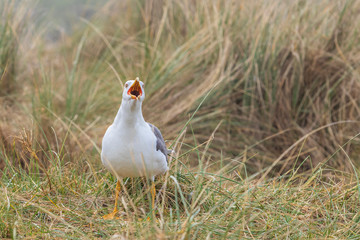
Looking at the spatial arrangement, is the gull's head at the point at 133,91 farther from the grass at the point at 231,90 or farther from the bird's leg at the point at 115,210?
the grass at the point at 231,90

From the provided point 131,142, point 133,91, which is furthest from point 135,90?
point 131,142

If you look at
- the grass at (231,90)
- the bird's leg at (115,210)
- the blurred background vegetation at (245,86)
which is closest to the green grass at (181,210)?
the bird's leg at (115,210)

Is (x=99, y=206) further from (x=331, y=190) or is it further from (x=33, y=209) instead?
(x=331, y=190)

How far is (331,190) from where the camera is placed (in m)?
3.08

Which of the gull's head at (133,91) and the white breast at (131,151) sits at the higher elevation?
the gull's head at (133,91)

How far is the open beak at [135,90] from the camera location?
100 inches

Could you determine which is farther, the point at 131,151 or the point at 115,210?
the point at 115,210

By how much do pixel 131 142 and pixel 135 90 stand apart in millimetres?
277

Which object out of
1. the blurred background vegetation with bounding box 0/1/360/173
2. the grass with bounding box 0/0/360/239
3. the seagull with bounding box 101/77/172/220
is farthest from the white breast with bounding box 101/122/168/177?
the blurred background vegetation with bounding box 0/1/360/173

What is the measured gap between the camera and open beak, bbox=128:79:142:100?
255 cm

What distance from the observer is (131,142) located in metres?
2.65

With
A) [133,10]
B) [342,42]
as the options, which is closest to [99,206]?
[342,42]

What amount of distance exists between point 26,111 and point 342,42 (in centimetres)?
325

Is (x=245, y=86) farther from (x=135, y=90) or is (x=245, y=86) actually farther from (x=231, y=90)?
(x=135, y=90)
